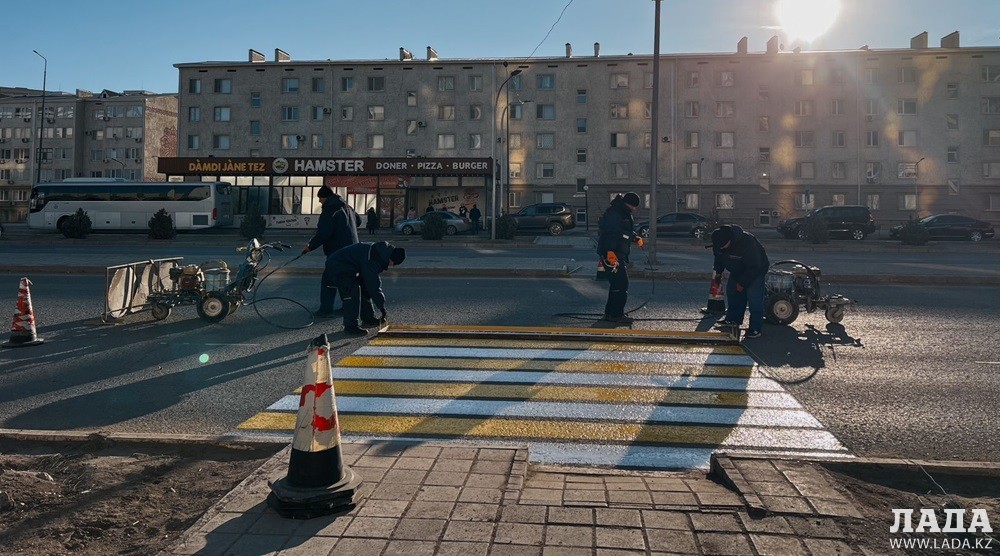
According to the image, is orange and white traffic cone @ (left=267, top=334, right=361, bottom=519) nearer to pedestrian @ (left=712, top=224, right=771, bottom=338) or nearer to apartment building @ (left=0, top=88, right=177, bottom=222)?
pedestrian @ (left=712, top=224, right=771, bottom=338)

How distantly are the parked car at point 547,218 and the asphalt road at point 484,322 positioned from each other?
22340mm

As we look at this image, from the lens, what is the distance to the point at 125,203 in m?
Result: 40.1

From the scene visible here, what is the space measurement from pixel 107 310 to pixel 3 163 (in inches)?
3769

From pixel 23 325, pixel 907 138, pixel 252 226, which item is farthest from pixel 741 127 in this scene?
pixel 23 325

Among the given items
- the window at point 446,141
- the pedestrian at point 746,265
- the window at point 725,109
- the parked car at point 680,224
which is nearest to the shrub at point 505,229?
the parked car at point 680,224

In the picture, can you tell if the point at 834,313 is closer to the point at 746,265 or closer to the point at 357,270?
the point at 746,265

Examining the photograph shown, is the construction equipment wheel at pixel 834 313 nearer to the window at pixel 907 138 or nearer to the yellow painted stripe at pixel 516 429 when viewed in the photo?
the yellow painted stripe at pixel 516 429

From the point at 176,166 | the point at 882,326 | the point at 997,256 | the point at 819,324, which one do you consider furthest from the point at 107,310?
the point at 176,166

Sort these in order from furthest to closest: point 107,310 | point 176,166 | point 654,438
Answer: point 176,166, point 107,310, point 654,438

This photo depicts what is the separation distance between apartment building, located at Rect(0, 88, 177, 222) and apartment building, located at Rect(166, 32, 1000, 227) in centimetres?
4316

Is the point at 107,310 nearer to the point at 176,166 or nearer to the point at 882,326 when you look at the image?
the point at 882,326

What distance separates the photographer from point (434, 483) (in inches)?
159

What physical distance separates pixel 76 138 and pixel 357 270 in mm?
93742

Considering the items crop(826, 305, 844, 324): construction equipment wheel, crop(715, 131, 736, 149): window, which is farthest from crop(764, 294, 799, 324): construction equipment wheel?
crop(715, 131, 736, 149): window
